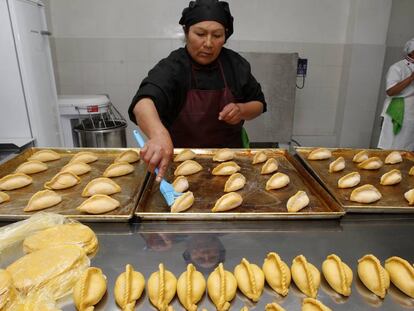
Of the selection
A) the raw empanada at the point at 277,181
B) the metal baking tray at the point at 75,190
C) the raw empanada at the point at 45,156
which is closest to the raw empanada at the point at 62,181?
the metal baking tray at the point at 75,190

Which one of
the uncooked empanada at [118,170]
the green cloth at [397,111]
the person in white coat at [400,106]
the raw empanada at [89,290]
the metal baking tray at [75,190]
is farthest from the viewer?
the green cloth at [397,111]

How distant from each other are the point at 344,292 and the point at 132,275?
57cm

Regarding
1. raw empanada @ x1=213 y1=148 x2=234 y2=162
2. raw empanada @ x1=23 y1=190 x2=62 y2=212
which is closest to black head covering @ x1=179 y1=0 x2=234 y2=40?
raw empanada @ x1=213 y1=148 x2=234 y2=162

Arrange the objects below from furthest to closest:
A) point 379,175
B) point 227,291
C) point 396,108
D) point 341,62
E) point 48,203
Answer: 1. point 341,62
2. point 396,108
3. point 379,175
4. point 48,203
5. point 227,291

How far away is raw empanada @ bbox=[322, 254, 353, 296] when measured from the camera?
83 centimetres

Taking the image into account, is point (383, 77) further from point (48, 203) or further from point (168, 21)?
point (48, 203)

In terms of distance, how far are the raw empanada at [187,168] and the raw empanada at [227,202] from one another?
32 centimetres

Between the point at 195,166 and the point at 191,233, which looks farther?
the point at 195,166

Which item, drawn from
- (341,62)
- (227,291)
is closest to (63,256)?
(227,291)

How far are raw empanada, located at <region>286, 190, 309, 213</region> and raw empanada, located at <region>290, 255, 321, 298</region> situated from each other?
0.32m

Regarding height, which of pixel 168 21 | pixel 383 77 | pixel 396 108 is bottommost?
pixel 396 108

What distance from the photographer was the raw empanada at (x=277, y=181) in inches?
54.2

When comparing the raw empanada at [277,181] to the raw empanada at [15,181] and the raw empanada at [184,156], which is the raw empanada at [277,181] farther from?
the raw empanada at [15,181]

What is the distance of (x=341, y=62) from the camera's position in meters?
4.16
